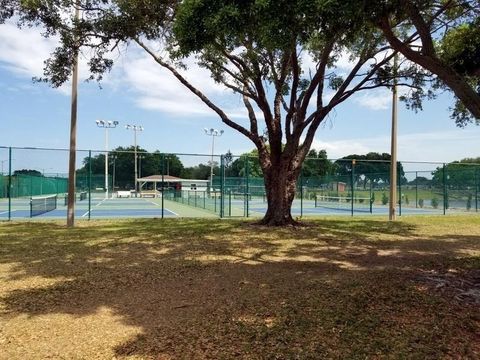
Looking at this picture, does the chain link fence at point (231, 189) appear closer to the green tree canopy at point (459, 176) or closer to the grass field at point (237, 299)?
the green tree canopy at point (459, 176)

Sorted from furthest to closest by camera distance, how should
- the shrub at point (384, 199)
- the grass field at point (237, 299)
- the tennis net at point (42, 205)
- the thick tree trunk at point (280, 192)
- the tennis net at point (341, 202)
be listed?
the shrub at point (384, 199), the tennis net at point (341, 202), the tennis net at point (42, 205), the thick tree trunk at point (280, 192), the grass field at point (237, 299)

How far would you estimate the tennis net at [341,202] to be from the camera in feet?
98.4

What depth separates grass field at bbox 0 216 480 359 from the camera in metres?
4.62

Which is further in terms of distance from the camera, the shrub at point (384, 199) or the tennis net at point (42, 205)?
the shrub at point (384, 199)

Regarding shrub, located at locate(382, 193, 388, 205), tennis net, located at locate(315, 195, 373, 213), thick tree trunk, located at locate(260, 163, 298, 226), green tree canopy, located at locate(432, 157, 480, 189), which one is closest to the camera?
thick tree trunk, located at locate(260, 163, 298, 226)

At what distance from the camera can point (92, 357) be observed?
14.3 ft

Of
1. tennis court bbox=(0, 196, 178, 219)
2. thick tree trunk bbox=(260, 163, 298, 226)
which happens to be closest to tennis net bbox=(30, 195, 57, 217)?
tennis court bbox=(0, 196, 178, 219)

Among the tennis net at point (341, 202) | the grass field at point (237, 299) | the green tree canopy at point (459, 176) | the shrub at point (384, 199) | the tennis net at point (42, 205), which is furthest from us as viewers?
the shrub at point (384, 199)

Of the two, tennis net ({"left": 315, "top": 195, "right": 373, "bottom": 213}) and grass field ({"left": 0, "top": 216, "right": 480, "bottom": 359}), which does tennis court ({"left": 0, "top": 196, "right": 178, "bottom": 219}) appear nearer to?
grass field ({"left": 0, "top": 216, "right": 480, "bottom": 359})

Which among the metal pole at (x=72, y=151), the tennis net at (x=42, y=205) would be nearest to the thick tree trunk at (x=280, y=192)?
the metal pole at (x=72, y=151)

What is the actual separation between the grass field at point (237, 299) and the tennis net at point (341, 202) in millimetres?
18203

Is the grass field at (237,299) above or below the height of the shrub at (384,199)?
below

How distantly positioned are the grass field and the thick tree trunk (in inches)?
121

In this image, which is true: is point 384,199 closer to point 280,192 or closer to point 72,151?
point 280,192
